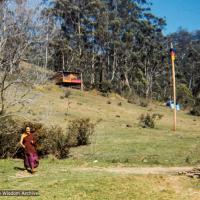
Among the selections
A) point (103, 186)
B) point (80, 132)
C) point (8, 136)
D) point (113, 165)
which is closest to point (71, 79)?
point (80, 132)

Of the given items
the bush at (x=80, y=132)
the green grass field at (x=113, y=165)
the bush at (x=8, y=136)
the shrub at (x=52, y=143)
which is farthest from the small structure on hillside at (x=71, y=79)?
the bush at (x=8, y=136)

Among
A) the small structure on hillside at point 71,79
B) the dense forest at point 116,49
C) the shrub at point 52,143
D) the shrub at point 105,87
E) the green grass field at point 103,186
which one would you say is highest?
the dense forest at point 116,49

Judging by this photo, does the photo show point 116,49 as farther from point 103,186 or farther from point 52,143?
point 103,186

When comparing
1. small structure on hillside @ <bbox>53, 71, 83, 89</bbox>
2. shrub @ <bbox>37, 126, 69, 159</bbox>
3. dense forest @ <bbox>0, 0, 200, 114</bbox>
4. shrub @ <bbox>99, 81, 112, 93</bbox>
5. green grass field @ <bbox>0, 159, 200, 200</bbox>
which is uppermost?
dense forest @ <bbox>0, 0, 200, 114</bbox>

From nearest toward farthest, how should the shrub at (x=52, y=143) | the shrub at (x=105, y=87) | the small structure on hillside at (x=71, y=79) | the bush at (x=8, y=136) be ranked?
the bush at (x=8, y=136) → the shrub at (x=52, y=143) → the small structure on hillside at (x=71, y=79) → the shrub at (x=105, y=87)

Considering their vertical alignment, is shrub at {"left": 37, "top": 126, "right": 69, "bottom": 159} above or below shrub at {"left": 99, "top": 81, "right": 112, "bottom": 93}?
below

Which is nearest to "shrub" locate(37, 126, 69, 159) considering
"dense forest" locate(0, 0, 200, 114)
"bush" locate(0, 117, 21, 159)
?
"bush" locate(0, 117, 21, 159)

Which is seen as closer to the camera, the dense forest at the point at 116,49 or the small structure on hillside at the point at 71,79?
the small structure on hillside at the point at 71,79

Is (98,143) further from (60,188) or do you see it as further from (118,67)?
(118,67)

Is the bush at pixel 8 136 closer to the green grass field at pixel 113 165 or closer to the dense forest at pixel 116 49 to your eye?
the green grass field at pixel 113 165

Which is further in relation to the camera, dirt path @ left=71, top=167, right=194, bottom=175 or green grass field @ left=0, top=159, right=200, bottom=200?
dirt path @ left=71, top=167, right=194, bottom=175

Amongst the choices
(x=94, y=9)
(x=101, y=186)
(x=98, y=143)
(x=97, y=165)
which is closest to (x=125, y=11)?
(x=94, y=9)

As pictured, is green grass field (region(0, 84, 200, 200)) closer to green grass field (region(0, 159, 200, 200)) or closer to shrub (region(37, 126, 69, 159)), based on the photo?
green grass field (region(0, 159, 200, 200))

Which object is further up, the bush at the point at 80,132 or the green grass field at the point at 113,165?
the bush at the point at 80,132
